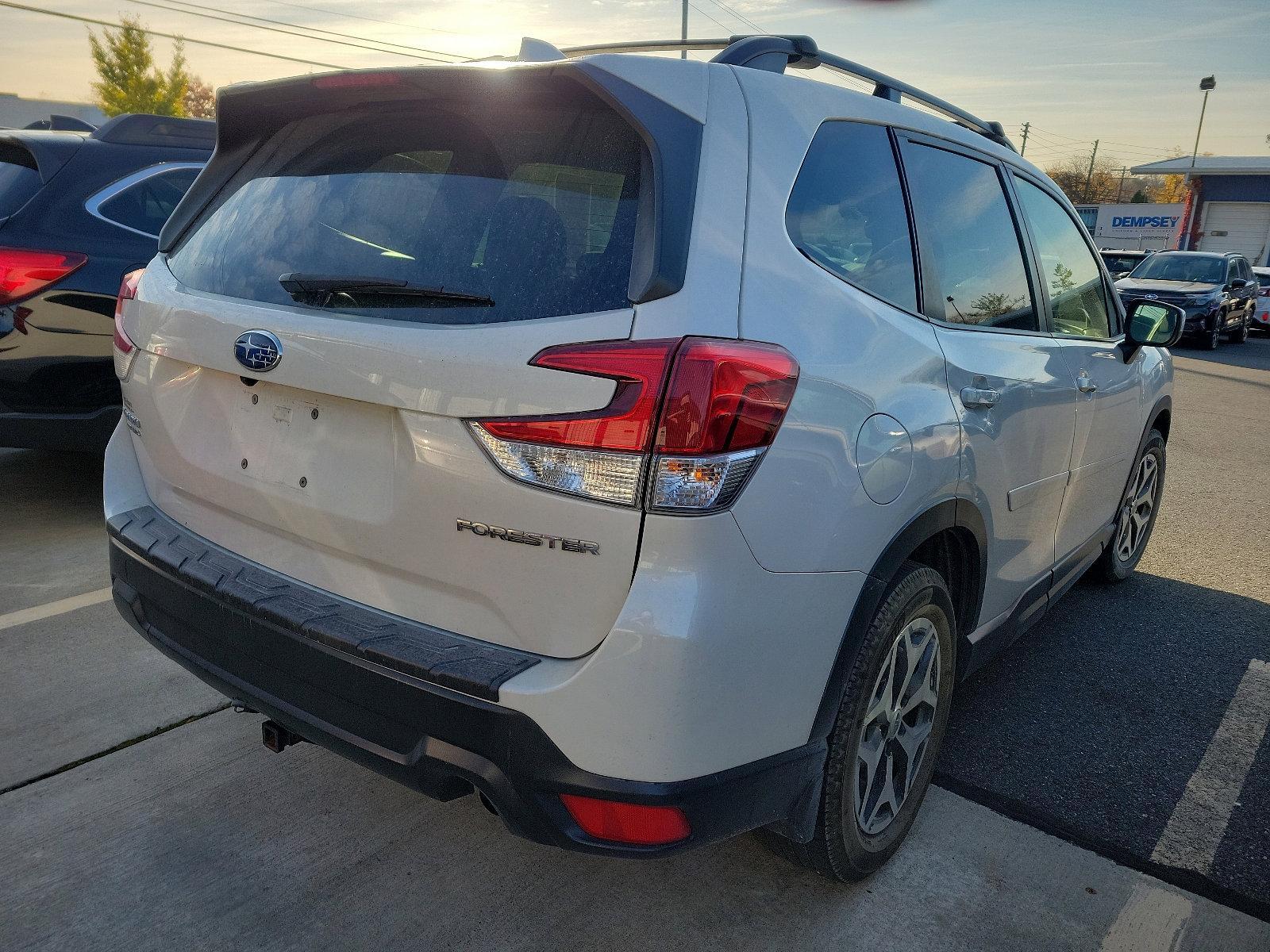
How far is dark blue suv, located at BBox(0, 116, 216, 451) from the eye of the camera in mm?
4352

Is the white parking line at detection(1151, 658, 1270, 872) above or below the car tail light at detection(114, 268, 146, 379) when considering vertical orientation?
below

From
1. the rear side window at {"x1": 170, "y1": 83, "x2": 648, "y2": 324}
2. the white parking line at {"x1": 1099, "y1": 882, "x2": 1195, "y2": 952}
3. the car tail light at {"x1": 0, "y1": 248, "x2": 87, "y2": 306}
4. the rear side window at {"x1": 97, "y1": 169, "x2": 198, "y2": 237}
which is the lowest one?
the white parking line at {"x1": 1099, "y1": 882, "x2": 1195, "y2": 952}

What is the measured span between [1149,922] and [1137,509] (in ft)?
9.10

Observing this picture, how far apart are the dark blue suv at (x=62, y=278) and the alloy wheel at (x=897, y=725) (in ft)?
12.0

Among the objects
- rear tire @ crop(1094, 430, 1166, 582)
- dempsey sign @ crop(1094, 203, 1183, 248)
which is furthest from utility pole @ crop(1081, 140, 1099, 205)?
rear tire @ crop(1094, 430, 1166, 582)

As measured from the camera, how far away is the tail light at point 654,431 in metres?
1.71

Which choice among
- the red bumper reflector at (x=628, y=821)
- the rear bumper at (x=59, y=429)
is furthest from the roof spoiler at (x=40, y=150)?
the red bumper reflector at (x=628, y=821)

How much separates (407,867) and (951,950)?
1291 millimetres

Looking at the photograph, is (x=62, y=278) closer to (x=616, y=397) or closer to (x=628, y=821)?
(x=616, y=397)

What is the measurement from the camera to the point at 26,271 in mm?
4359

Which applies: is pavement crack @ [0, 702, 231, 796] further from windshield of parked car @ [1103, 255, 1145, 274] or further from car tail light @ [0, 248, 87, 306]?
windshield of parked car @ [1103, 255, 1145, 274]

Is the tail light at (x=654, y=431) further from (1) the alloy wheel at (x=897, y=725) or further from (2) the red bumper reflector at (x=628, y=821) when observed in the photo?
(1) the alloy wheel at (x=897, y=725)

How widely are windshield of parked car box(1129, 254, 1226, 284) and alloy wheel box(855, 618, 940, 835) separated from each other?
19090 mm

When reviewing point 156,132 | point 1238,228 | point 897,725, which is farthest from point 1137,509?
point 1238,228
